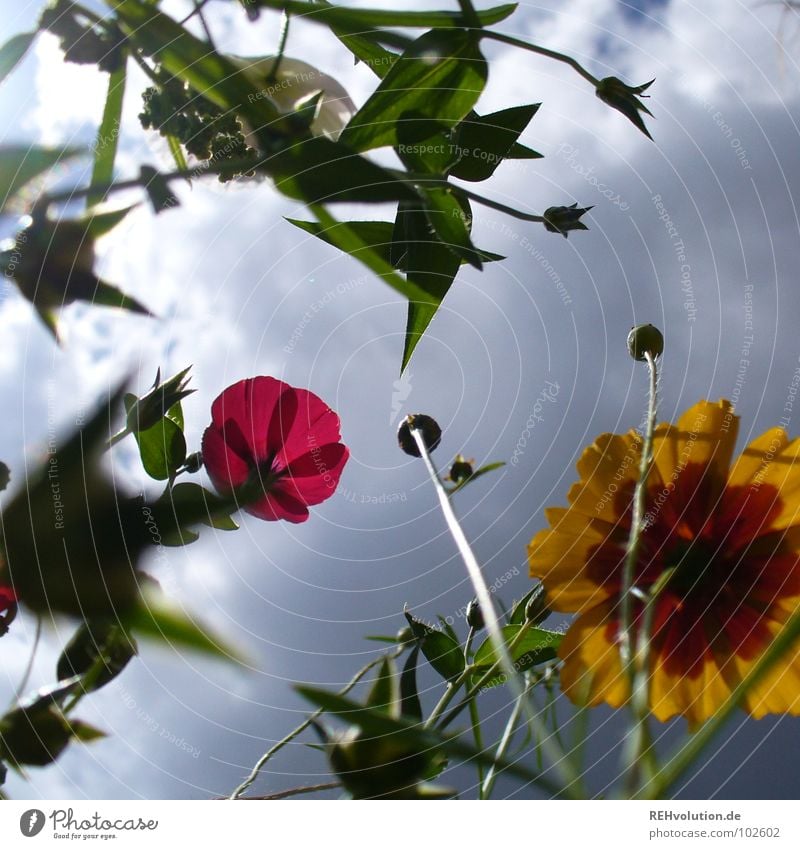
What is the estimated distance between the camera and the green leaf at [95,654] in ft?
0.93

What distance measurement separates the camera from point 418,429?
0.43 meters

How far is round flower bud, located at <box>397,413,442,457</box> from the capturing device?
1.42ft

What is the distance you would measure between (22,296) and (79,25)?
0.12 meters

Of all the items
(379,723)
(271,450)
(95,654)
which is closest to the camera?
(379,723)

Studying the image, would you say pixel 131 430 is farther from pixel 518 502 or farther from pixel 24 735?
pixel 518 502

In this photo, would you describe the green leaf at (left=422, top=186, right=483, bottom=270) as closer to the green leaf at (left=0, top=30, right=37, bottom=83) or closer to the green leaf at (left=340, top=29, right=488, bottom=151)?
the green leaf at (left=340, top=29, right=488, bottom=151)

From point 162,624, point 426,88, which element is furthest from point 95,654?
point 426,88

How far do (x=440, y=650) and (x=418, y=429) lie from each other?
138 mm

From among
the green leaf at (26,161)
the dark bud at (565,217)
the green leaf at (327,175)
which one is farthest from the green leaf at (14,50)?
the dark bud at (565,217)

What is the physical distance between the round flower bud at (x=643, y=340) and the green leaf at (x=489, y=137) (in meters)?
0.10

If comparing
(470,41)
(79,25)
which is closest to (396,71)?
(470,41)

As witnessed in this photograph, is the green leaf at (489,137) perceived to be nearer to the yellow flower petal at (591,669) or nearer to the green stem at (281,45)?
the green stem at (281,45)

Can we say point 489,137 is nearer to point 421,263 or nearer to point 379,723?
point 421,263

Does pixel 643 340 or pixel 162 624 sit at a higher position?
pixel 643 340
